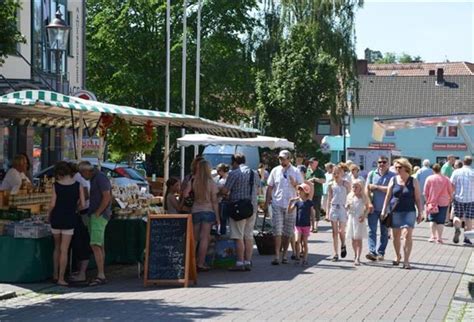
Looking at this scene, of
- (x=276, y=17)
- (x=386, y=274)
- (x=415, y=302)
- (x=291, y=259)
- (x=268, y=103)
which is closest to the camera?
(x=415, y=302)

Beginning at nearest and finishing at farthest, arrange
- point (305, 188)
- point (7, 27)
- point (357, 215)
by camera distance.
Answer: point (7, 27) < point (305, 188) < point (357, 215)

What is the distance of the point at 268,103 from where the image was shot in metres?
48.3

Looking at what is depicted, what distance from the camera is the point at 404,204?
1525 centimetres

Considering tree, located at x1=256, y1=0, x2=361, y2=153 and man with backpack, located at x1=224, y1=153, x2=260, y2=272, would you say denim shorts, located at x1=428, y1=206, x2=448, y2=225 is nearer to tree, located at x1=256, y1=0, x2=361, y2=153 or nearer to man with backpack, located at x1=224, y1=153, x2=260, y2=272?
man with backpack, located at x1=224, y1=153, x2=260, y2=272

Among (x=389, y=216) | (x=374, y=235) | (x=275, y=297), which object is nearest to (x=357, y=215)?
(x=389, y=216)

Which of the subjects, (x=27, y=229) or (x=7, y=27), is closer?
(x=7, y=27)

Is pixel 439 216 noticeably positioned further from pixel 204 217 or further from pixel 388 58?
pixel 388 58

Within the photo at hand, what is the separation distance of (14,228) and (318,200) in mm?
12103

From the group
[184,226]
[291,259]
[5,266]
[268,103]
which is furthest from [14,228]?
[268,103]

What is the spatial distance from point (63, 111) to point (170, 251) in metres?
3.74

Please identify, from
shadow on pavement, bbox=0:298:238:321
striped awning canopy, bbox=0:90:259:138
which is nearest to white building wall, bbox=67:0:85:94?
striped awning canopy, bbox=0:90:259:138

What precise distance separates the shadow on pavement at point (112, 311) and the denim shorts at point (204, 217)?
310 centimetres

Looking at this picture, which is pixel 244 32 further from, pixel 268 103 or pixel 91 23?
pixel 91 23

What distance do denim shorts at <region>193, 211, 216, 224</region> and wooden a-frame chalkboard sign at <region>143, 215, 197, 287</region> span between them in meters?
1.28
